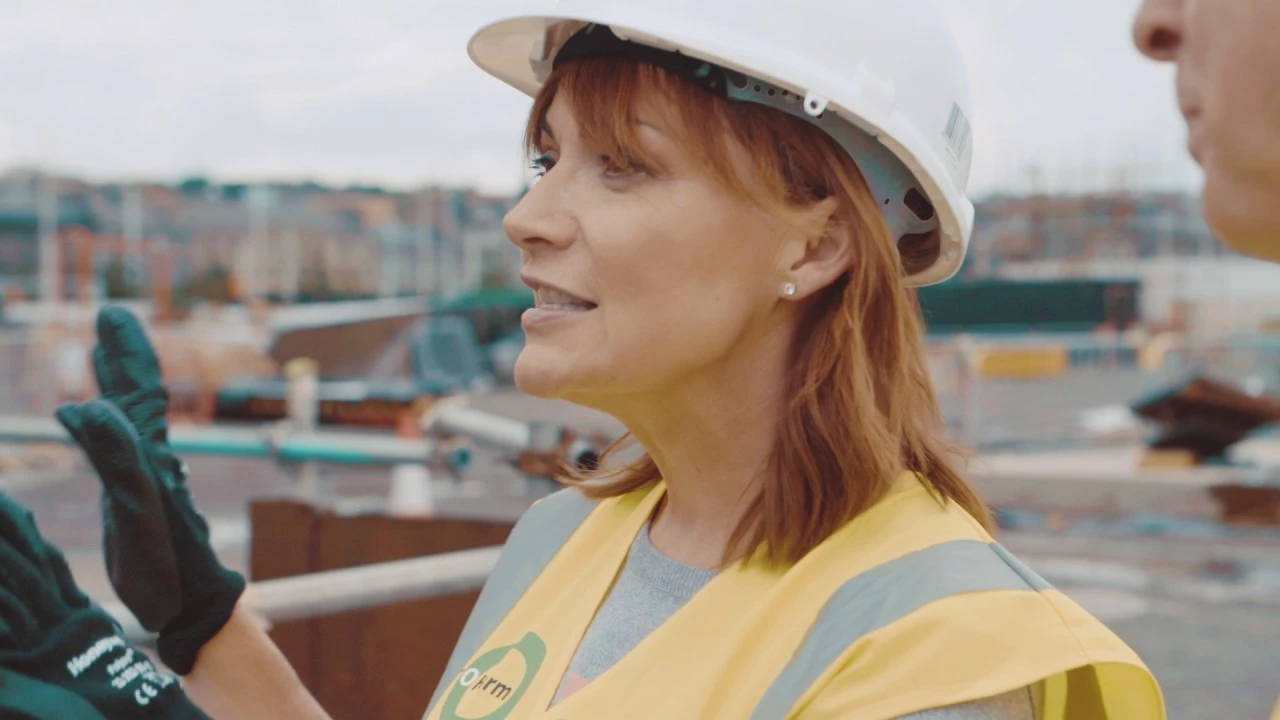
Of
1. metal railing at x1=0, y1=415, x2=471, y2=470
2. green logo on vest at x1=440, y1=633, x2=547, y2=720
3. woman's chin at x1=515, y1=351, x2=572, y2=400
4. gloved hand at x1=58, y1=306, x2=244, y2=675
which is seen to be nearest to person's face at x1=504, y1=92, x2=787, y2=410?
woman's chin at x1=515, y1=351, x2=572, y2=400

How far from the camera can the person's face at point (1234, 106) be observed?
75 centimetres

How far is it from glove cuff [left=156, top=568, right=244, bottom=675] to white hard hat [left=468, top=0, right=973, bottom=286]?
952 mm

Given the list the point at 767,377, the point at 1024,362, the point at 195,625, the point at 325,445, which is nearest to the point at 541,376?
the point at 767,377

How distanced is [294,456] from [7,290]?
26.5m

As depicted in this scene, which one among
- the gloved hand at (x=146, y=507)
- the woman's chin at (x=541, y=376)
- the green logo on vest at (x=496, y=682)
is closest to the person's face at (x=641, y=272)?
the woman's chin at (x=541, y=376)

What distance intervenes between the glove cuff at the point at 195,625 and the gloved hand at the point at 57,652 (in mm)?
92

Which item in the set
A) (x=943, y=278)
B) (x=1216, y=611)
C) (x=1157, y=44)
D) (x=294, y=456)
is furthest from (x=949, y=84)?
(x=1216, y=611)

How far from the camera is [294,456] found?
6.62m

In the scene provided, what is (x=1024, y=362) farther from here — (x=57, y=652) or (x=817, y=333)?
(x=57, y=652)

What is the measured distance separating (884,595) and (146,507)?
42.3 inches

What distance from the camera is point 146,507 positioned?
1869 mm

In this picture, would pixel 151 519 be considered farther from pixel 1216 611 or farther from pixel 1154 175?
pixel 1154 175

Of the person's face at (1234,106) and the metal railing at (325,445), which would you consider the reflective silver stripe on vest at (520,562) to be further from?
the metal railing at (325,445)

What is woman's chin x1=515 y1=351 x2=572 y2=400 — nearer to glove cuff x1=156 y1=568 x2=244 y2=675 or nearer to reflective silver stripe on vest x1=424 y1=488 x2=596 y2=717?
reflective silver stripe on vest x1=424 y1=488 x2=596 y2=717
